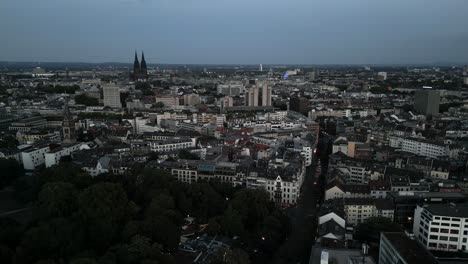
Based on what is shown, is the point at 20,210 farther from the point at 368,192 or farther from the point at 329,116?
the point at 329,116

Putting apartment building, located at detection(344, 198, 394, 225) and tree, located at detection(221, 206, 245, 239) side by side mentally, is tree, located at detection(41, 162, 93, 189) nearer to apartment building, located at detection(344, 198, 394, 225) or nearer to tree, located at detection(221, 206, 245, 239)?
tree, located at detection(221, 206, 245, 239)

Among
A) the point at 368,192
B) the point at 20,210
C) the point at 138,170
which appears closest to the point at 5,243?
the point at 20,210

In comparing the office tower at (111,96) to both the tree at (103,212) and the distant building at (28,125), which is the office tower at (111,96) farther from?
the tree at (103,212)

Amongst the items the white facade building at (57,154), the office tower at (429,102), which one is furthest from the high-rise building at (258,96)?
the white facade building at (57,154)

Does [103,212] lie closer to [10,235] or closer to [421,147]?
[10,235]

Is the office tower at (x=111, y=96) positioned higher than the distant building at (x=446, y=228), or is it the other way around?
the office tower at (x=111, y=96)
